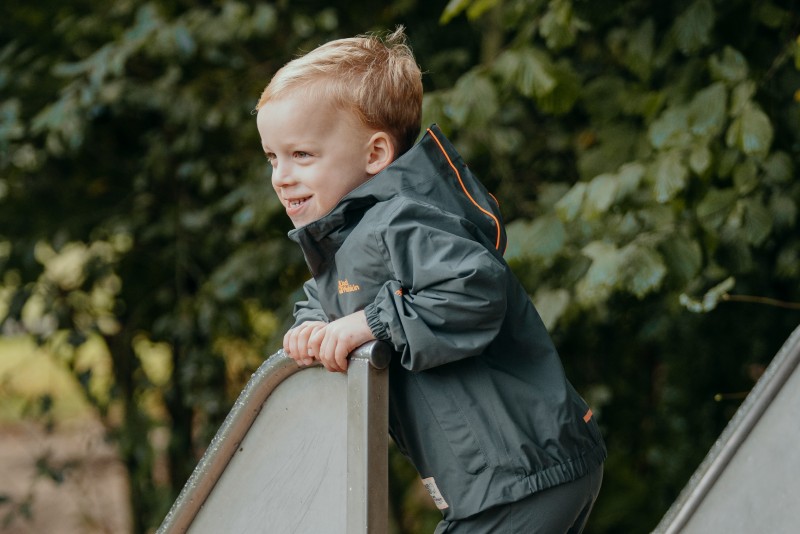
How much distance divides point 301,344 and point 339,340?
89mm

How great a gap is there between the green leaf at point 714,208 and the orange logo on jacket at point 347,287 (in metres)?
1.21

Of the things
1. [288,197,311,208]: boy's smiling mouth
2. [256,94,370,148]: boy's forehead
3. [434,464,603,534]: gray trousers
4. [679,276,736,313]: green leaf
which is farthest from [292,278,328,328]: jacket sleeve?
[679,276,736,313]: green leaf

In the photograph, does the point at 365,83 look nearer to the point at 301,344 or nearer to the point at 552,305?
the point at 301,344

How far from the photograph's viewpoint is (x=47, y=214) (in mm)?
4309

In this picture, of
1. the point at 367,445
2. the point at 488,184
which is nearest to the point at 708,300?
the point at 367,445

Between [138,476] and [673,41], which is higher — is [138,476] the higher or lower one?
the lower one

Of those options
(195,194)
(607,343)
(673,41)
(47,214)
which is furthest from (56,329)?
(673,41)

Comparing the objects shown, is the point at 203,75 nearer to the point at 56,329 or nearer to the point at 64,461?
the point at 56,329

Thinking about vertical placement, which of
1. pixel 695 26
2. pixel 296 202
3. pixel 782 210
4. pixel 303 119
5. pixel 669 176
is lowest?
pixel 782 210

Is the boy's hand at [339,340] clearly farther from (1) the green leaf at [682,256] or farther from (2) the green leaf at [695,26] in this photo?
(2) the green leaf at [695,26]

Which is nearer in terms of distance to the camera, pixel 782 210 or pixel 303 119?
pixel 303 119

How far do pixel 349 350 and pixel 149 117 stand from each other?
327cm

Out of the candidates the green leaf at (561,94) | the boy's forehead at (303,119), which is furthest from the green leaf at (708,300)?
the boy's forehead at (303,119)

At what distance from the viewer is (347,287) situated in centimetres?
151
